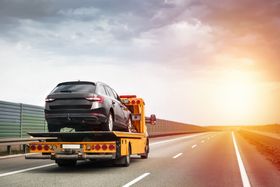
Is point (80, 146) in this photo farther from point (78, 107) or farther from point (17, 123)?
point (17, 123)

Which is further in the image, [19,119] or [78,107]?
[19,119]

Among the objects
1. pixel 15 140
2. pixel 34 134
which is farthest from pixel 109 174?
pixel 15 140

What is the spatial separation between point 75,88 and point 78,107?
0.72 meters

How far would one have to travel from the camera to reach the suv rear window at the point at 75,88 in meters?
11.2

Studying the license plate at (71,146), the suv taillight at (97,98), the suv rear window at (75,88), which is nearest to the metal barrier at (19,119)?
the suv rear window at (75,88)

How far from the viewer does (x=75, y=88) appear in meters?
11.3

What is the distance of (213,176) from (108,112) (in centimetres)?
342

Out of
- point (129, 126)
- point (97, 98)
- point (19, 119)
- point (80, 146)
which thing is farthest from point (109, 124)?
point (19, 119)

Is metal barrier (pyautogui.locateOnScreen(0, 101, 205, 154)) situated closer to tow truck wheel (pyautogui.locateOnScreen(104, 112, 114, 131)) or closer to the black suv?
the black suv

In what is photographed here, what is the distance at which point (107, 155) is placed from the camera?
35.4ft

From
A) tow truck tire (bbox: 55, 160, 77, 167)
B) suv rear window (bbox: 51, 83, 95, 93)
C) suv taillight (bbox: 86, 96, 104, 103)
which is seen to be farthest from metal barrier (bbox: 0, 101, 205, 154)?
suv taillight (bbox: 86, 96, 104, 103)

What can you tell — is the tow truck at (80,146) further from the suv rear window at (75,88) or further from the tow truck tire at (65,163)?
the suv rear window at (75,88)

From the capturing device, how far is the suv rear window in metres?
11.2

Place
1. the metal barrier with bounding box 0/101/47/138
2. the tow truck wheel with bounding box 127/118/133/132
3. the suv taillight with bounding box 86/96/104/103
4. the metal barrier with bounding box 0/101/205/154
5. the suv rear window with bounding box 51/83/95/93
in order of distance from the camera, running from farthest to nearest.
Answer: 1. the metal barrier with bounding box 0/101/47/138
2. the metal barrier with bounding box 0/101/205/154
3. the tow truck wheel with bounding box 127/118/133/132
4. the suv rear window with bounding box 51/83/95/93
5. the suv taillight with bounding box 86/96/104/103
